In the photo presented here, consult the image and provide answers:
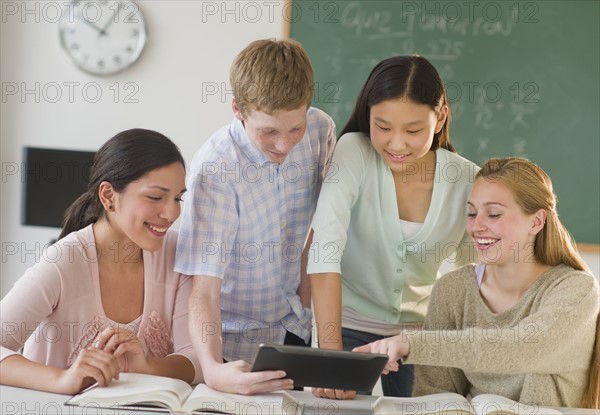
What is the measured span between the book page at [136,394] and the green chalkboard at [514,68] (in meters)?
2.37

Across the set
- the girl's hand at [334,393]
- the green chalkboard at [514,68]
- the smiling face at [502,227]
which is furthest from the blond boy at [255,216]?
the green chalkboard at [514,68]

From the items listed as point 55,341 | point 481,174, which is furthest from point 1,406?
point 481,174

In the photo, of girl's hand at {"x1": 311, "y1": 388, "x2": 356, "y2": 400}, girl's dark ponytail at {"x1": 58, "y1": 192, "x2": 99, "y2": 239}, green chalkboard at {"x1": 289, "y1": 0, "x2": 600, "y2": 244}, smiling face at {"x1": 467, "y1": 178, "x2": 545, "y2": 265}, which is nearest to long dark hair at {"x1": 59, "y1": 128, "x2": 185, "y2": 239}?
girl's dark ponytail at {"x1": 58, "y1": 192, "x2": 99, "y2": 239}

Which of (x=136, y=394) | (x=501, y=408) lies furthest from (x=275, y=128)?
(x=501, y=408)

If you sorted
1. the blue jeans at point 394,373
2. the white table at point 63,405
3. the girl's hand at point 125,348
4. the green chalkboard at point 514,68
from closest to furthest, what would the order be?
the white table at point 63,405 → the girl's hand at point 125,348 → the blue jeans at point 394,373 → the green chalkboard at point 514,68

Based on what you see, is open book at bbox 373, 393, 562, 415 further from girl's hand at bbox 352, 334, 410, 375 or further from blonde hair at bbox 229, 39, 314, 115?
blonde hair at bbox 229, 39, 314, 115

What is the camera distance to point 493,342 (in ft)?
5.73

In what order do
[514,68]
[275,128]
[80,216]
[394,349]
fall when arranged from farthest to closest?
[514,68] → [80,216] → [275,128] → [394,349]

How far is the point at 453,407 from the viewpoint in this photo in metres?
1.64

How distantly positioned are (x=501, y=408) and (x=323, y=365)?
38 cm

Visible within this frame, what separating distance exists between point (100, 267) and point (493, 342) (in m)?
0.96

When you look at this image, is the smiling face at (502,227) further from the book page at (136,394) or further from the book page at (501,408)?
the book page at (136,394)

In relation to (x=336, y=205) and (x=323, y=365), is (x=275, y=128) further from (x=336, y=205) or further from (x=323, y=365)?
(x=323, y=365)

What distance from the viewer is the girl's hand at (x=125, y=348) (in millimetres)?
1762
